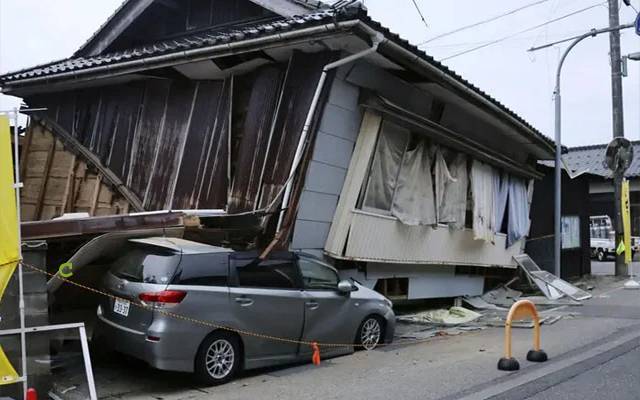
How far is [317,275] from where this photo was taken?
8289 millimetres

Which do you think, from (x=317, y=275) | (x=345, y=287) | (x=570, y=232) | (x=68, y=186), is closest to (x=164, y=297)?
(x=317, y=275)

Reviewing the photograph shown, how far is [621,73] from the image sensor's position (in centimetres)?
1850

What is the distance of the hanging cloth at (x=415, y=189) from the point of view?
10.5 meters

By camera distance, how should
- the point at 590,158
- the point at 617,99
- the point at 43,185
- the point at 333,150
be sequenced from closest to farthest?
the point at 333,150 < the point at 43,185 < the point at 617,99 < the point at 590,158

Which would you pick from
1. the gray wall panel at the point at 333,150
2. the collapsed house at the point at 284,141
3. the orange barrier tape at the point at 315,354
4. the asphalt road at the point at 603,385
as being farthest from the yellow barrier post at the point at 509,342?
the gray wall panel at the point at 333,150

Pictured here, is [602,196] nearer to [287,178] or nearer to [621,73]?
[621,73]

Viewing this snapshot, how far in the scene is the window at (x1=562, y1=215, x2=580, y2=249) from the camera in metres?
17.8

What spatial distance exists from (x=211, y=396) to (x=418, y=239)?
19.4 feet

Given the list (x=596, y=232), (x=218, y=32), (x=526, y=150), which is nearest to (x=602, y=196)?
(x=596, y=232)

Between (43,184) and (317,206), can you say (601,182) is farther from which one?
(43,184)

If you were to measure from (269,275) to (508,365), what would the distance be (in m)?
3.28

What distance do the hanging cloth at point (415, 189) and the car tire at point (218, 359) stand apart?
4437 millimetres

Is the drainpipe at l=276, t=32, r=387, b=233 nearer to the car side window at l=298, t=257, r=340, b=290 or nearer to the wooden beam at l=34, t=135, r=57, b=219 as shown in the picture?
the car side window at l=298, t=257, r=340, b=290

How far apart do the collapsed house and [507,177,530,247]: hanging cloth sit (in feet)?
0.45
